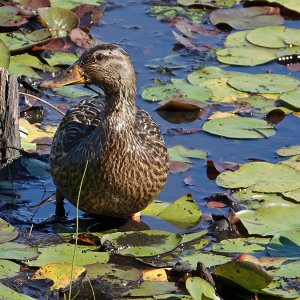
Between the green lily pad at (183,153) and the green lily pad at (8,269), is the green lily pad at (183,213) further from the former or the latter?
the green lily pad at (8,269)

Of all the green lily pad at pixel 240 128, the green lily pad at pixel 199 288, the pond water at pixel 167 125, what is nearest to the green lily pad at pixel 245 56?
the pond water at pixel 167 125

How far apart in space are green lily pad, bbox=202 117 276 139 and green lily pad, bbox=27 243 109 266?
6.71 feet

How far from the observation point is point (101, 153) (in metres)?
6.39

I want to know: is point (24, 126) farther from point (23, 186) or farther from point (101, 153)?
point (101, 153)

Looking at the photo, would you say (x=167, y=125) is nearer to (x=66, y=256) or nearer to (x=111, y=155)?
(x=111, y=155)

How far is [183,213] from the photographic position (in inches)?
261

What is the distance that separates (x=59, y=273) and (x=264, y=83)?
3.50 meters

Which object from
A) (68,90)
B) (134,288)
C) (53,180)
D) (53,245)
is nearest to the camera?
(134,288)

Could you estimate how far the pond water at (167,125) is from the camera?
709cm

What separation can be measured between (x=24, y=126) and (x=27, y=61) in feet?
3.68

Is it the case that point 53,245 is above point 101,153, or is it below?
below

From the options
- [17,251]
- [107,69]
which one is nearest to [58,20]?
[107,69]

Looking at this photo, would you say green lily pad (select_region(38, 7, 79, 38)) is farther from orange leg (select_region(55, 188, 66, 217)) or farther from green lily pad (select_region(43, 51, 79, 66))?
orange leg (select_region(55, 188, 66, 217))

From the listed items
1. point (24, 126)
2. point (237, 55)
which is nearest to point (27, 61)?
point (24, 126)
